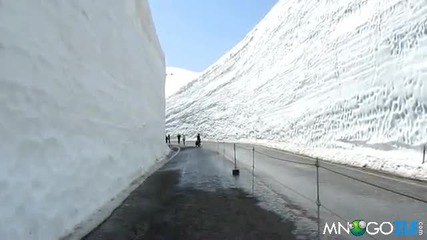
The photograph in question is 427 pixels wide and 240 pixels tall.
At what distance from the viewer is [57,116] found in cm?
726

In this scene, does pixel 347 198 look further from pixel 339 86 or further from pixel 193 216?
pixel 339 86

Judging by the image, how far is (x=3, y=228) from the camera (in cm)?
498

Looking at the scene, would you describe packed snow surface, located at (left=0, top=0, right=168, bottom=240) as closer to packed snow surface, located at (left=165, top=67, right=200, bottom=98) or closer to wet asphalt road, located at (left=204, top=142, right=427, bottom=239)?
wet asphalt road, located at (left=204, top=142, right=427, bottom=239)

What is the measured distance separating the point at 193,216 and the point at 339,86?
2638cm

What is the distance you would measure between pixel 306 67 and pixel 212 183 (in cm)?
3182

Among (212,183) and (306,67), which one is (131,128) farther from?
(306,67)

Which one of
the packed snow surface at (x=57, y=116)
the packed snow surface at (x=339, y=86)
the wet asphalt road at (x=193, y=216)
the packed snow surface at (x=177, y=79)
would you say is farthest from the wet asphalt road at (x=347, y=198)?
the packed snow surface at (x=177, y=79)

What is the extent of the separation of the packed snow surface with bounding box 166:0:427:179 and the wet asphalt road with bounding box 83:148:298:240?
820cm

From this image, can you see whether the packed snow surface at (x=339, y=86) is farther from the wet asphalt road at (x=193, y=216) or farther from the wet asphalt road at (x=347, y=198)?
the wet asphalt road at (x=193, y=216)

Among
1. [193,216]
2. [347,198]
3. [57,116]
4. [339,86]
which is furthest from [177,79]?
[57,116]

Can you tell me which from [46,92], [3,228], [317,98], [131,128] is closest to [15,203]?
[3,228]

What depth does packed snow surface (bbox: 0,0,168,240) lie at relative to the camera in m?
5.56

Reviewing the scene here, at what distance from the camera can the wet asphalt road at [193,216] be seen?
7.02 metres

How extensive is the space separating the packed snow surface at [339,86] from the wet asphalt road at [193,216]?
820cm
